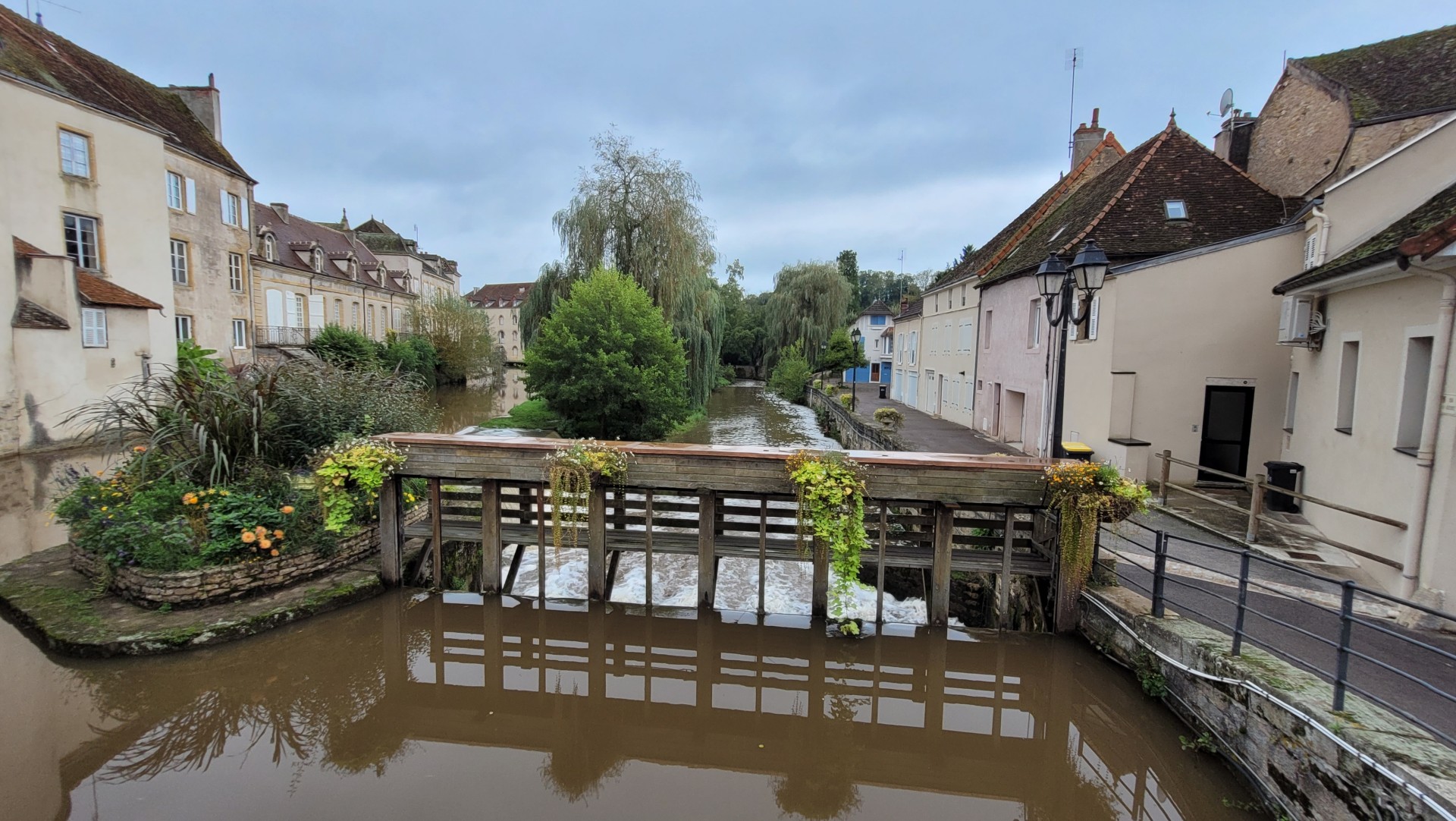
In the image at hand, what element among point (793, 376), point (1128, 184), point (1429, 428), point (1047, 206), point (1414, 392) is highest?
point (1047, 206)

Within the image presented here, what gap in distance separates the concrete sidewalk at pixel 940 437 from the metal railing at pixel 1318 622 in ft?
17.4

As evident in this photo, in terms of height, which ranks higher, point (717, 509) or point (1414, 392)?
point (1414, 392)

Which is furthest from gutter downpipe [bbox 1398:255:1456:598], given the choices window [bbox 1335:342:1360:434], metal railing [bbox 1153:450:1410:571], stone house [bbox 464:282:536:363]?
stone house [bbox 464:282:536:363]

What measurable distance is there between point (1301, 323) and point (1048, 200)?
13.0 m

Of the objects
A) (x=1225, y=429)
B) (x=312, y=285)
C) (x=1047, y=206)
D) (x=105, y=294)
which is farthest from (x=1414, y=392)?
(x=312, y=285)

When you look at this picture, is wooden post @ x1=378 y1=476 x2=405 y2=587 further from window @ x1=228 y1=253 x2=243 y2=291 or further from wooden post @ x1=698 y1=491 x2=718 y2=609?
window @ x1=228 y1=253 x2=243 y2=291

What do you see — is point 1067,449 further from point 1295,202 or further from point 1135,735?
point 1295,202

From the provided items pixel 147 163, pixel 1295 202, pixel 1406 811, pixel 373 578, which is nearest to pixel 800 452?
pixel 1406 811

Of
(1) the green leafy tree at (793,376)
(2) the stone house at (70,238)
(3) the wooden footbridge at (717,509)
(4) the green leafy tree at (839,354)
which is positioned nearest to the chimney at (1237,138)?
(3) the wooden footbridge at (717,509)

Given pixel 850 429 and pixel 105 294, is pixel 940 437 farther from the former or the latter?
pixel 105 294

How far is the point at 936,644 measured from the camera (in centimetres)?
764

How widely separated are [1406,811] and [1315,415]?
8.05 metres

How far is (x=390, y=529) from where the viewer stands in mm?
8398

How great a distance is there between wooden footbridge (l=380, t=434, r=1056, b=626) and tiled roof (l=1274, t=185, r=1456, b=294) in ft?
14.0
